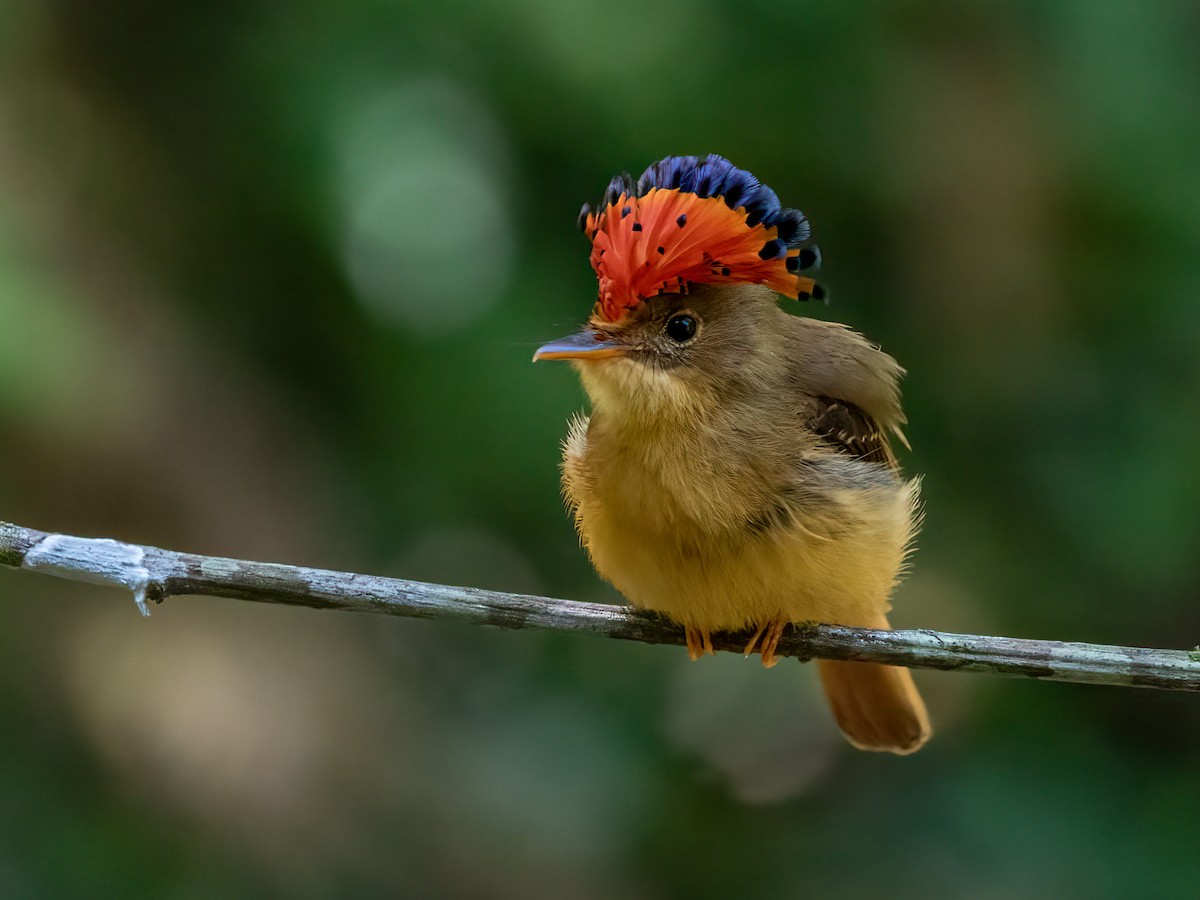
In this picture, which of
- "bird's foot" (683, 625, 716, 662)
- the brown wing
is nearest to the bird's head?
the brown wing

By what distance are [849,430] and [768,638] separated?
0.65 m

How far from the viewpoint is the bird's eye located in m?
3.20

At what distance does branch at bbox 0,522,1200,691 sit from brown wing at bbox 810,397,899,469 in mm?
561

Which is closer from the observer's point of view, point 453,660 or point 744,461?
point 744,461

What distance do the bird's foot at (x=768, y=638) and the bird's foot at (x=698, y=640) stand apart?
0.10m

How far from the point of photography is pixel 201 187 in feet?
14.9

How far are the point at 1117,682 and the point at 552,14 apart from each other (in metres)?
2.52

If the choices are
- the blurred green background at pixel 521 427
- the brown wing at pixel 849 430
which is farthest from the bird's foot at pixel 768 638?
the blurred green background at pixel 521 427

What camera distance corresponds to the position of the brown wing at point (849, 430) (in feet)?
10.9

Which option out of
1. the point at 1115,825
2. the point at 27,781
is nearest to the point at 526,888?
the point at 27,781

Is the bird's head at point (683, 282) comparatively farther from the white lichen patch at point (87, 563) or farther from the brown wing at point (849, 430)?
the white lichen patch at point (87, 563)

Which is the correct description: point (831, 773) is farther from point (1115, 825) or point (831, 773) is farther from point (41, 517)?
point (41, 517)

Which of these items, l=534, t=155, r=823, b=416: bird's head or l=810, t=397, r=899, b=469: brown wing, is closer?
l=534, t=155, r=823, b=416: bird's head

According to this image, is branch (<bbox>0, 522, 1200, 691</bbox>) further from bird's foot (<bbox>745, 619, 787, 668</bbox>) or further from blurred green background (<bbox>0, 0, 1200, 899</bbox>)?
blurred green background (<bbox>0, 0, 1200, 899</bbox>)
